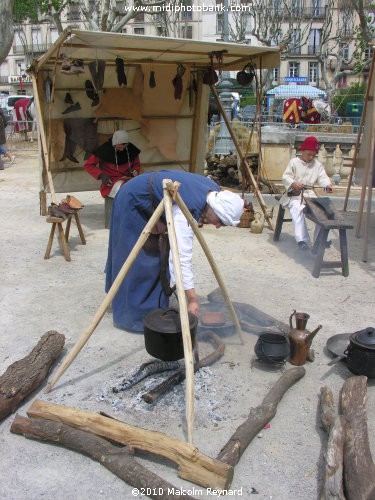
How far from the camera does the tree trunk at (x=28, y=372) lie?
3.07 m

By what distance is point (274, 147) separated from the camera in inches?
405

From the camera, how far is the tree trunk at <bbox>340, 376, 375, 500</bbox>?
228 centimetres

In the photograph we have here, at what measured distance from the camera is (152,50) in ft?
22.1

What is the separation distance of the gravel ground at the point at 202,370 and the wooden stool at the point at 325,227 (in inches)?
5.3

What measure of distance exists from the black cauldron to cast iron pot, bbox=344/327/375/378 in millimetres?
423

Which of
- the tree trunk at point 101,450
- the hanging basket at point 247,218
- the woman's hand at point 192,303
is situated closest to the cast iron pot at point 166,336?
the woman's hand at point 192,303

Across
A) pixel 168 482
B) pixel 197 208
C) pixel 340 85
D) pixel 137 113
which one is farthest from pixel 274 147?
pixel 340 85

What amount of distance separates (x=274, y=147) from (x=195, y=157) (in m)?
2.29

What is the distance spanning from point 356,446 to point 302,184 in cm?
432

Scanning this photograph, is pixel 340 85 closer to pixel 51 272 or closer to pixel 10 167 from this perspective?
pixel 10 167

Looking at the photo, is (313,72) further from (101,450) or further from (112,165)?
(101,450)

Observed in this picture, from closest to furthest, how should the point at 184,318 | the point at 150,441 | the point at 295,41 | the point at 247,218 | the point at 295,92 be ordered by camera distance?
1. the point at 150,441
2. the point at 184,318
3. the point at 247,218
4. the point at 295,92
5. the point at 295,41

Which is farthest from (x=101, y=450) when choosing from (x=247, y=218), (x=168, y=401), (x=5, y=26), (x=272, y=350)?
(x=5, y=26)

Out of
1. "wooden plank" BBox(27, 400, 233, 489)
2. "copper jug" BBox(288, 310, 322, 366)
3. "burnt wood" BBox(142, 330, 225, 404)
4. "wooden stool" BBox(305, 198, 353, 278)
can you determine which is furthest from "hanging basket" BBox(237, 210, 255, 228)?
"wooden plank" BBox(27, 400, 233, 489)
